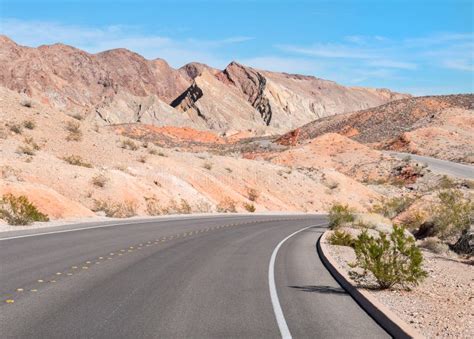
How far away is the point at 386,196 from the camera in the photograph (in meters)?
64.0

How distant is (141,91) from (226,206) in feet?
442

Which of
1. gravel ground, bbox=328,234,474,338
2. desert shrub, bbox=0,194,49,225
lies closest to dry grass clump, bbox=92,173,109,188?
desert shrub, bbox=0,194,49,225

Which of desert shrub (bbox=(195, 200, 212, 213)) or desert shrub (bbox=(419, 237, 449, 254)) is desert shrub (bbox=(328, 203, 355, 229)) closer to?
desert shrub (bbox=(419, 237, 449, 254))

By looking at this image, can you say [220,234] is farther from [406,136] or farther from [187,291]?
[406,136]

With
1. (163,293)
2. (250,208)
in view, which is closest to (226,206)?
(250,208)

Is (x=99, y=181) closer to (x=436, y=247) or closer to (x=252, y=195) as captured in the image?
(x=252, y=195)

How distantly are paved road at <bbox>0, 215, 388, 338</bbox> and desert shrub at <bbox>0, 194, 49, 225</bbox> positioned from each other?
4.91 meters

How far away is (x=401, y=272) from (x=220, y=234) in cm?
1204

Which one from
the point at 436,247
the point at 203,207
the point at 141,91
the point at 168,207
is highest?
the point at 141,91

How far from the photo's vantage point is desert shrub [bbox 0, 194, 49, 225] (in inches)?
854

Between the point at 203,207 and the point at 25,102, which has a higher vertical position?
the point at 25,102

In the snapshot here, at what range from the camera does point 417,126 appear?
105m

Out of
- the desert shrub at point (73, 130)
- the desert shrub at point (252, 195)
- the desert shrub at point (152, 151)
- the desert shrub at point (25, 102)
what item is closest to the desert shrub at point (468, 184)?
the desert shrub at point (252, 195)

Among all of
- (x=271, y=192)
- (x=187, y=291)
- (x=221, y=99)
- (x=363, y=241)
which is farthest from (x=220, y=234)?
(x=221, y=99)
